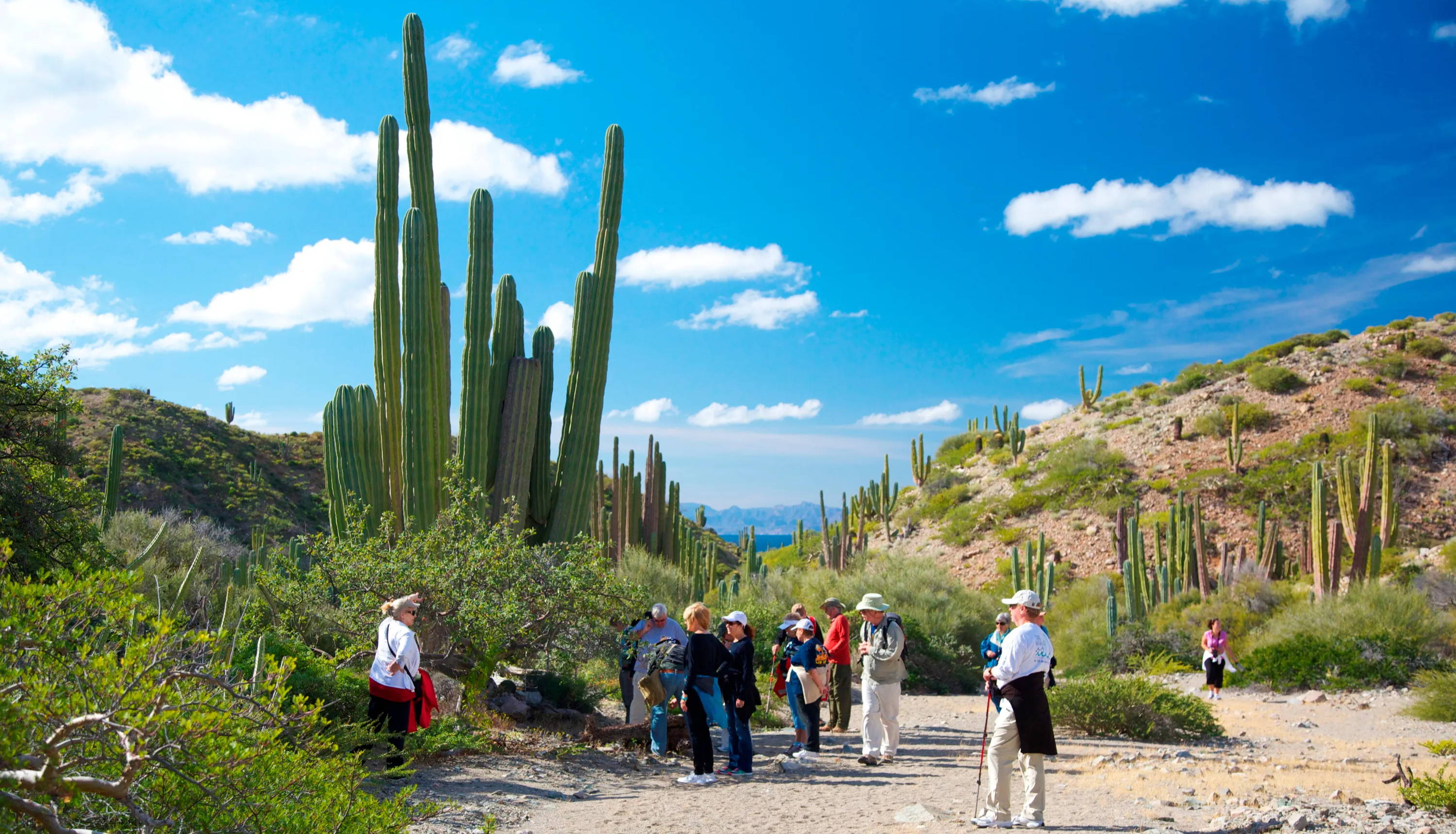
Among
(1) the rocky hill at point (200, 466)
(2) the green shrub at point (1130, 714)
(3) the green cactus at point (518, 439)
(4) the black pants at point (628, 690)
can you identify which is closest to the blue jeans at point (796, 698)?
(4) the black pants at point (628, 690)

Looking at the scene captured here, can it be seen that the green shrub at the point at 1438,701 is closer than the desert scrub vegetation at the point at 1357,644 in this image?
Yes

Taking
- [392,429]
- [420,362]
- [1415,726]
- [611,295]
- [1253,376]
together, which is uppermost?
[1253,376]

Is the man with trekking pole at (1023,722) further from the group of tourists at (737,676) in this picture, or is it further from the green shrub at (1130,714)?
the green shrub at (1130,714)

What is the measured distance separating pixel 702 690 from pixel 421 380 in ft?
20.7

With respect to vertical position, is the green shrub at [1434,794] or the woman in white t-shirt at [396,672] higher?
the woman in white t-shirt at [396,672]

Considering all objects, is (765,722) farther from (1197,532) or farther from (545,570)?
(1197,532)

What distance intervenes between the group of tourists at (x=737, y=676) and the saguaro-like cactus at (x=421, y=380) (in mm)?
3445

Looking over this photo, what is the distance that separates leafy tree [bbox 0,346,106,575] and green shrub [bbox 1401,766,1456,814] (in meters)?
10.3

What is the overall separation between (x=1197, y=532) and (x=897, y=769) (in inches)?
644

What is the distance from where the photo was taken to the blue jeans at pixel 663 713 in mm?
8320

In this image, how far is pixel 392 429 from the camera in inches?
472

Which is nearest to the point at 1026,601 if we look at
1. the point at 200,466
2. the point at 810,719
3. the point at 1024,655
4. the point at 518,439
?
the point at 1024,655

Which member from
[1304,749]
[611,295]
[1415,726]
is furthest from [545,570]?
[1415,726]

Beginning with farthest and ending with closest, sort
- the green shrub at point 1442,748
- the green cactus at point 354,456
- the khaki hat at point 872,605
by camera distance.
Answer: the green cactus at point 354,456, the khaki hat at point 872,605, the green shrub at point 1442,748
